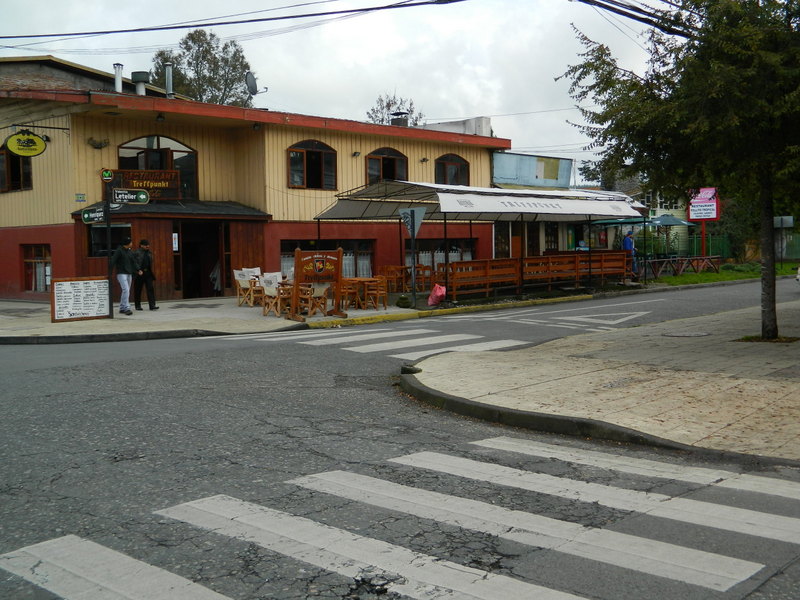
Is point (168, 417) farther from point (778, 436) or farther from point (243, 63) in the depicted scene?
point (243, 63)

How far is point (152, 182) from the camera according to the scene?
24.7 m

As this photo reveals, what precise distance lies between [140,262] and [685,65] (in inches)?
562

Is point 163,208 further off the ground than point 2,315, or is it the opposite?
point 163,208

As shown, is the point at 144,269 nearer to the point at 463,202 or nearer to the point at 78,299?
the point at 78,299

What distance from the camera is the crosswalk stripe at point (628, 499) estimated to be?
4.68 metres

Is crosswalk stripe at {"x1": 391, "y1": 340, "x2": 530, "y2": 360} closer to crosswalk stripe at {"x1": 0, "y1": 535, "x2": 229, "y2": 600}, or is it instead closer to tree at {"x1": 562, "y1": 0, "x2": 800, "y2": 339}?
tree at {"x1": 562, "y1": 0, "x2": 800, "y2": 339}

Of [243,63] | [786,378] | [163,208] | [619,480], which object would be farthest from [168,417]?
[243,63]

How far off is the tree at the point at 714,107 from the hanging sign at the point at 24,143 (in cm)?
1577

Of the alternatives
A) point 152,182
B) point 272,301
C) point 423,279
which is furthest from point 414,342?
point 152,182

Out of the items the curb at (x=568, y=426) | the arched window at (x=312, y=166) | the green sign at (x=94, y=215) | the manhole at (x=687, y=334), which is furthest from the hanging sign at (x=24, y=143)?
the manhole at (x=687, y=334)

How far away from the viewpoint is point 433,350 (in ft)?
43.5

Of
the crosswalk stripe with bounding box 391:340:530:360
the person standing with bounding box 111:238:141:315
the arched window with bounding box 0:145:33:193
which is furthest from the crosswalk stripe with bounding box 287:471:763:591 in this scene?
the arched window with bounding box 0:145:33:193

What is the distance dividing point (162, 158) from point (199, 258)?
12.0 ft

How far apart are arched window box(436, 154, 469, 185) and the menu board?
639 inches
